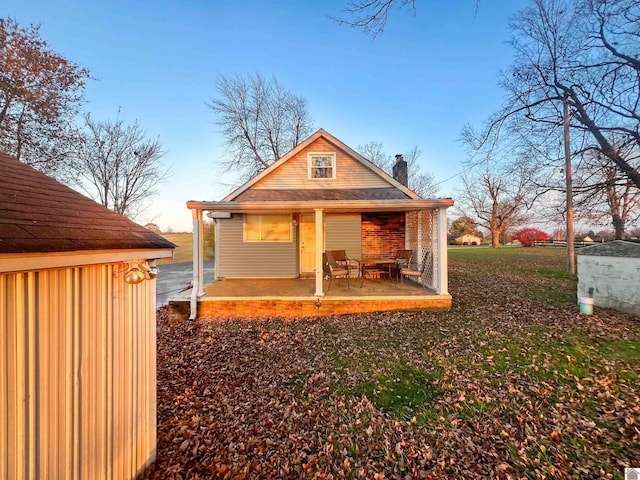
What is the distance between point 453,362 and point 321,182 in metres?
7.48

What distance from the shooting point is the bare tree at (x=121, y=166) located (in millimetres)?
16641

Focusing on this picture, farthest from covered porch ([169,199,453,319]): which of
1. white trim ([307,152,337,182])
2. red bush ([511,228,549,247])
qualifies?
red bush ([511,228,549,247])

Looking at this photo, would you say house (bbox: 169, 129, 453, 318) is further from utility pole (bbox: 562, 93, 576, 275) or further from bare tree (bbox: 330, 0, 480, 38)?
utility pole (bbox: 562, 93, 576, 275)

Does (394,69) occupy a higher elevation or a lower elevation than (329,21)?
higher

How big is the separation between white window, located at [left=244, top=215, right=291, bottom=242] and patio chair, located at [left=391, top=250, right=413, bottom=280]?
12.9ft

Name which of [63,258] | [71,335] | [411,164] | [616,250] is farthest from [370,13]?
[411,164]

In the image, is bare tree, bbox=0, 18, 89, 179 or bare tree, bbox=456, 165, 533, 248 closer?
bare tree, bbox=0, 18, 89, 179

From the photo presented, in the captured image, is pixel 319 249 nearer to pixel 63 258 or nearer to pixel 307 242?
pixel 307 242

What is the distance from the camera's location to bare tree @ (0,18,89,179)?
35.1 ft

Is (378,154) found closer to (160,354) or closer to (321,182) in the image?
(321,182)

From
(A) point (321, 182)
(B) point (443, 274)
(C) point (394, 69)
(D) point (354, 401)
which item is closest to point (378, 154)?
(C) point (394, 69)

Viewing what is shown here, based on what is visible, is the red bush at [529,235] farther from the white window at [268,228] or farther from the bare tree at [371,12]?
the bare tree at [371,12]

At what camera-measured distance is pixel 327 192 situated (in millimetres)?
9688

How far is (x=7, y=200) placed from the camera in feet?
5.41
